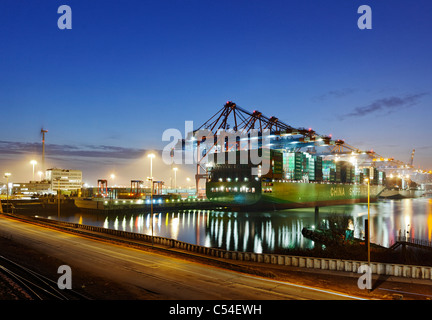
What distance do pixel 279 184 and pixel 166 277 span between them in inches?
2471

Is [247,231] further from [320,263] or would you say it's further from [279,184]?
[279,184]

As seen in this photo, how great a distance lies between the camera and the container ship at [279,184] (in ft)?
239

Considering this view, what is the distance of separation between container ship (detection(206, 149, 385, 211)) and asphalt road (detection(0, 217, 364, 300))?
50.3m

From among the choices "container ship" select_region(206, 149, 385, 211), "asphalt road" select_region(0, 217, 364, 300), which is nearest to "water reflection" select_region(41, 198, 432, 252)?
"container ship" select_region(206, 149, 385, 211)

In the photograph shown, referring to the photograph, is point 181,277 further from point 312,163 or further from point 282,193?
point 312,163

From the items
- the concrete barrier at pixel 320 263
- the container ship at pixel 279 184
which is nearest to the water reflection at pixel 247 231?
the container ship at pixel 279 184

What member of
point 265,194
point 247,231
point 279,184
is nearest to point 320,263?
point 247,231

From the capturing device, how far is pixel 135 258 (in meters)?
20.6

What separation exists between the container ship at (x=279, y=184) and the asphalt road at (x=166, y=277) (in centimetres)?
5035

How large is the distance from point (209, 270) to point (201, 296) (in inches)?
177

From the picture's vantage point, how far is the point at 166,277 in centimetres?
1616

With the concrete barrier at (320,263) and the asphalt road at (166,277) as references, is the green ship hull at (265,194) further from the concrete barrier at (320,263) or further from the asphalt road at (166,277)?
the asphalt road at (166,277)

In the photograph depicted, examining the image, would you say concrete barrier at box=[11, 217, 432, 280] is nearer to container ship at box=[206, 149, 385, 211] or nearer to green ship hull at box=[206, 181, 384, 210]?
green ship hull at box=[206, 181, 384, 210]

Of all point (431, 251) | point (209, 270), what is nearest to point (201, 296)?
point (209, 270)
